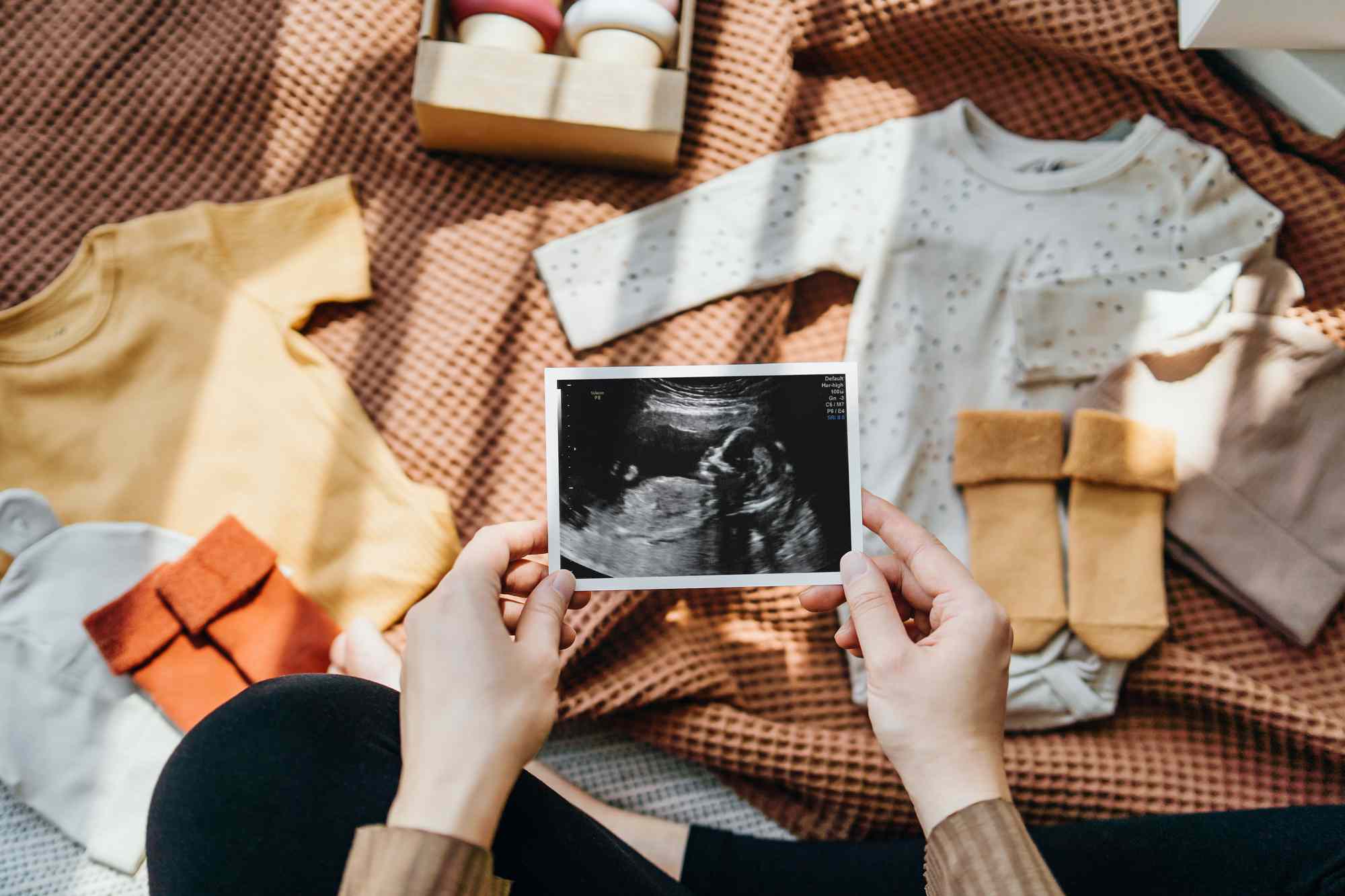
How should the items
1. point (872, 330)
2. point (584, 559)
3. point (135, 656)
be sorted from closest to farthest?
point (584, 559)
point (135, 656)
point (872, 330)

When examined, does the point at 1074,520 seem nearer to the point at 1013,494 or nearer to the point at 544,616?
the point at 1013,494

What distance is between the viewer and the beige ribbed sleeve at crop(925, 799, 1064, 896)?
561 millimetres

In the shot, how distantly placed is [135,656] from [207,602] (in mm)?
88

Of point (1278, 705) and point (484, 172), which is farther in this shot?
point (484, 172)

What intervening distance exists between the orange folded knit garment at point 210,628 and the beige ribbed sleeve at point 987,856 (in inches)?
27.2

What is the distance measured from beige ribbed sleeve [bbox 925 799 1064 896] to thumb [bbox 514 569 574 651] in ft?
0.89

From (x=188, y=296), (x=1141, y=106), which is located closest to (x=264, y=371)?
(x=188, y=296)

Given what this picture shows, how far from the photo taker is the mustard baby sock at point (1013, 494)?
3.57 feet

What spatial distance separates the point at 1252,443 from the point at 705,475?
698 millimetres

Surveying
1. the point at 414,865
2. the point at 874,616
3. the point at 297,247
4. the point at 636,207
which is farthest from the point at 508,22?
the point at 414,865

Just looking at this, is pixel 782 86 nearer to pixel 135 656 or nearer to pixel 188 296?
pixel 188 296

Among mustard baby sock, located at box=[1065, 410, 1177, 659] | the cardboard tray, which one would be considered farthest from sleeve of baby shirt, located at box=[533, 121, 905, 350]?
mustard baby sock, located at box=[1065, 410, 1177, 659]

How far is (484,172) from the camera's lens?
1185 millimetres

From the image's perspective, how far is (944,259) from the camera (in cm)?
117
